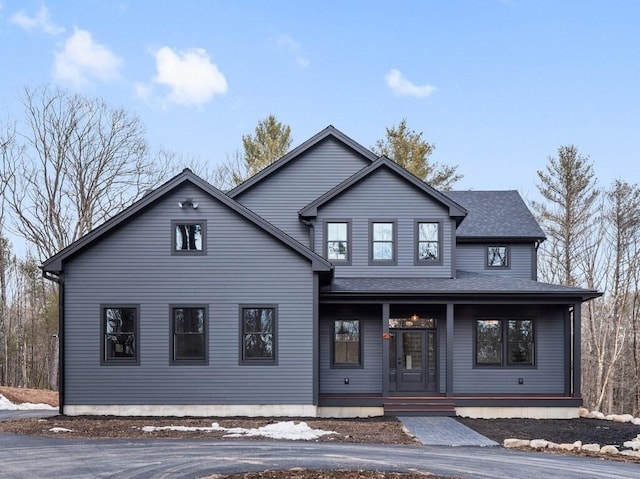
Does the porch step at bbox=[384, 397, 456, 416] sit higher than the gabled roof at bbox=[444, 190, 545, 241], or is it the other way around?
the gabled roof at bbox=[444, 190, 545, 241]

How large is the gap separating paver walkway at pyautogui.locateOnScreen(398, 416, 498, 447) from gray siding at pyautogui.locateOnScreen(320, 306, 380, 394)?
7.03 feet

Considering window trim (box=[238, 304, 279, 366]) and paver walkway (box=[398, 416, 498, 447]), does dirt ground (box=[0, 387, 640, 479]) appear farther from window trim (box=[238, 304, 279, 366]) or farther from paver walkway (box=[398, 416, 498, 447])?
window trim (box=[238, 304, 279, 366])

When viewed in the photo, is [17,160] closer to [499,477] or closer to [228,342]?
[228,342]

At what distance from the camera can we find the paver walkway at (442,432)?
12.9m

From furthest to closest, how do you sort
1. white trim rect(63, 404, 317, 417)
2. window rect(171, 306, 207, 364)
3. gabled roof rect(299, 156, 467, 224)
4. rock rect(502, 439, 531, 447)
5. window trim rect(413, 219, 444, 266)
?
window trim rect(413, 219, 444, 266) → gabled roof rect(299, 156, 467, 224) → window rect(171, 306, 207, 364) → white trim rect(63, 404, 317, 417) → rock rect(502, 439, 531, 447)

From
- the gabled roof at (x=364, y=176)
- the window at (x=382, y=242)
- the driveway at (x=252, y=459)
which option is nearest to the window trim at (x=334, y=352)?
the window at (x=382, y=242)

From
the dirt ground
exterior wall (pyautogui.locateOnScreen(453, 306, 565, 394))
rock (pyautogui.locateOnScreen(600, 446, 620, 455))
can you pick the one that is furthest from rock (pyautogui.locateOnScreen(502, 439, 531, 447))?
exterior wall (pyautogui.locateOnScreen(453, 306, 565, 394))

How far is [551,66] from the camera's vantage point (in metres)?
Answer: 30.9

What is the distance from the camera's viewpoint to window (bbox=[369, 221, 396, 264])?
1941cm

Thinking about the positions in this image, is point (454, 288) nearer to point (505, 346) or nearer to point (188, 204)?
point (505, 346)

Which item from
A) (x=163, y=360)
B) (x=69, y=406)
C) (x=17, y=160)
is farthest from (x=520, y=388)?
(x=17, y=160)

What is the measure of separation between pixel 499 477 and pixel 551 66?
26.3 meters

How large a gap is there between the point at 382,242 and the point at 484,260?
4367 mm

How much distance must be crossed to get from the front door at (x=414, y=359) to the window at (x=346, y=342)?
1083 millimetres
